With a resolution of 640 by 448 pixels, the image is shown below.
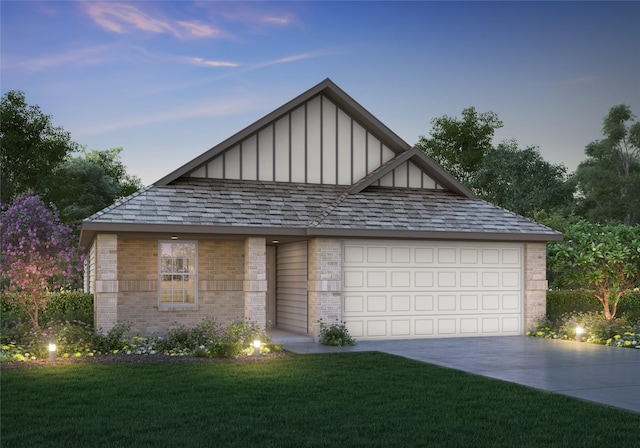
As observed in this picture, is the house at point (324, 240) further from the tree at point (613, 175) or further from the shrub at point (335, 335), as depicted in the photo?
the tree at point (613, 175)

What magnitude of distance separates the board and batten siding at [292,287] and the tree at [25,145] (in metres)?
21.2

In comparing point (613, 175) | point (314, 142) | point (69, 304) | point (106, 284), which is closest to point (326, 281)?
point (314, 142)

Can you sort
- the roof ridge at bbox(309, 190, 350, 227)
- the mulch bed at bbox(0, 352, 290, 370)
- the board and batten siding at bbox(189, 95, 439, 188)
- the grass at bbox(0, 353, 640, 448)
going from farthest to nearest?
1. the board and batten siding at bbox(189, 95, 439, 188)
2. the roof ridge at bbox(309, 190, 350, 227)
3. the mulch bed at bbox(0, 352, 290, 370)
4. the grass at bbox(0, 353, 640, 448)

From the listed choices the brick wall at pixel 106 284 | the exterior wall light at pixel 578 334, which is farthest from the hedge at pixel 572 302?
the brick wall at pixel 106 284

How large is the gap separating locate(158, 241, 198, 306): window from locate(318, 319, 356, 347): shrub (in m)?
3.99

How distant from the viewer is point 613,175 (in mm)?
47531

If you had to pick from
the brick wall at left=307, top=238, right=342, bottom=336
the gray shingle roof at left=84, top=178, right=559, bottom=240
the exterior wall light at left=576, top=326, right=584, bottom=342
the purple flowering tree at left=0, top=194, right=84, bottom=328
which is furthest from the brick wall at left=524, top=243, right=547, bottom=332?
the purple flowering tree at left=0, top=194, right=84, bottom=328

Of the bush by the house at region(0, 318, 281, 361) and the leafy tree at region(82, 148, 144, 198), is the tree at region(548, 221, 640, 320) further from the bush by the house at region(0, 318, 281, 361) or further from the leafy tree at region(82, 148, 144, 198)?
the leafy tree at region(82, 148, 144, 198)

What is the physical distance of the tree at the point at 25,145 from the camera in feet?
121

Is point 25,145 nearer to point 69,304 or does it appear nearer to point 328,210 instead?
point 69,304

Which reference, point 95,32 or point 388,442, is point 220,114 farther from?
point 388,442

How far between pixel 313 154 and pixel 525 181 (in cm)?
2133

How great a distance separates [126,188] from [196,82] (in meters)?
25.3

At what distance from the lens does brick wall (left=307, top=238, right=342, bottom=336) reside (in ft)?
59.5
